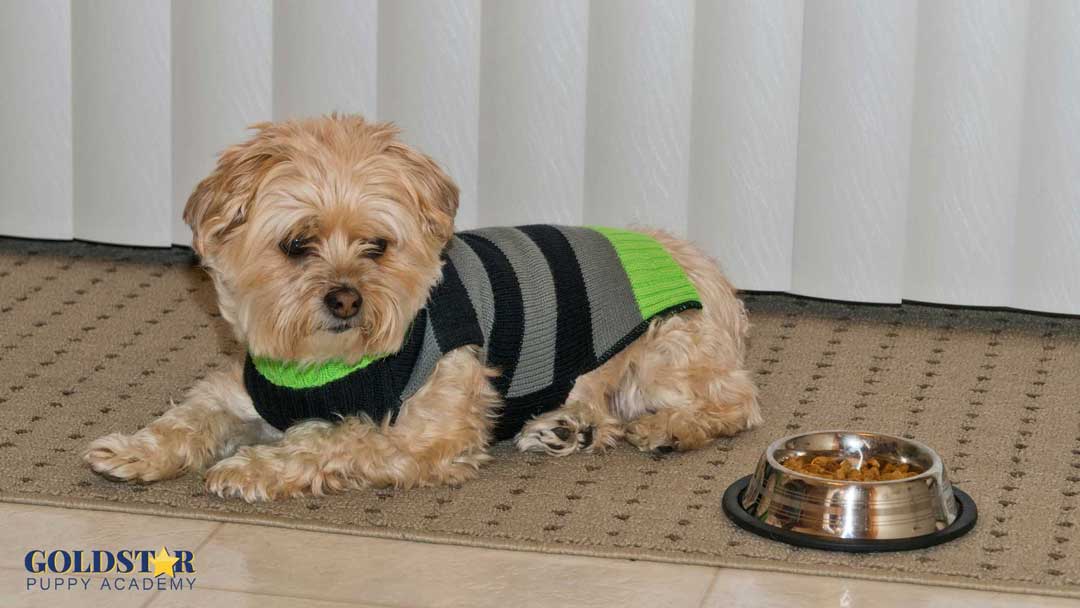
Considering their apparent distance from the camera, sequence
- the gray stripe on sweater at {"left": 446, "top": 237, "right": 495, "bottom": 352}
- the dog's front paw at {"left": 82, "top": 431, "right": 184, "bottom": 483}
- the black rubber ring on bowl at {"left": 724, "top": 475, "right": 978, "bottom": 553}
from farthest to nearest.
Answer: the gray stripe on sweater at {"left": 446, "top": 237, "right": 495, "bottom": 352} → the dog's front paw at {"left": 82, "top": 431, "right": 184, "bottom": 483} → the black rubber ring on bowl at {"left": 724, "top": 475, "right": 978, "bottom": 553}

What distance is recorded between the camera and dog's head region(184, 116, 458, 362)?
259cm

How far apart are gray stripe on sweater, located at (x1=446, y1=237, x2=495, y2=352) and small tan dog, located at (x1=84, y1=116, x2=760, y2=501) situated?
3cm

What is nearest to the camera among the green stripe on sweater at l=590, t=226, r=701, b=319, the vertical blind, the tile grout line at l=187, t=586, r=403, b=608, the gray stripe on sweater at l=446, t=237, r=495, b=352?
the tile grout line at l=187, t=586, r=403, b=608

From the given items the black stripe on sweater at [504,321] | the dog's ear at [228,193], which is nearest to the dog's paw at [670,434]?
the black stripe on sweater at [504,321]

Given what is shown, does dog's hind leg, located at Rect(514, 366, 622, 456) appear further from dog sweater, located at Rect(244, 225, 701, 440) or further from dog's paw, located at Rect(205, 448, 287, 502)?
dog's paw, located at Rect(205, 448, 287, 502)

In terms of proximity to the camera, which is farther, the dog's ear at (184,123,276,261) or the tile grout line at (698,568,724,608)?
the dog's ear at (184,123,276,261)

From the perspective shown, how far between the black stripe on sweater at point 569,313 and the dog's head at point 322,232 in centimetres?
33

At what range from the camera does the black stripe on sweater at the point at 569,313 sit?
2.95 m

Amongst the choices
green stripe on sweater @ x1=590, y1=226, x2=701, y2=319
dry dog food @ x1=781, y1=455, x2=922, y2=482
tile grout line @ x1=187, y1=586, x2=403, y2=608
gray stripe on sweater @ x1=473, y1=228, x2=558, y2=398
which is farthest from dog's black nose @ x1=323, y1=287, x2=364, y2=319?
dry dog food @ x1=781, y1=455, x2=922, y2=482

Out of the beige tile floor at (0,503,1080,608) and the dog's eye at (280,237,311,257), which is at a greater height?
the dog's eye at (280,237,311,257)

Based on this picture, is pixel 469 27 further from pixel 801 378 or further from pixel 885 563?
pixel 885 563

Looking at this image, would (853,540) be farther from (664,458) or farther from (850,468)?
(664,458)

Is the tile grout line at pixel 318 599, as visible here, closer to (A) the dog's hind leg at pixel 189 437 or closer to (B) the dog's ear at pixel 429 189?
(A) the dog's hind leg at pixel 189 437

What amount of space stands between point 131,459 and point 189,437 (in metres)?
0.11
